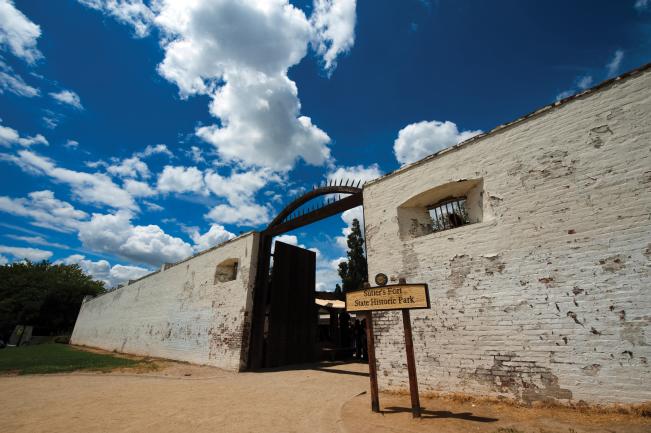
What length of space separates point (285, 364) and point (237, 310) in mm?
2336

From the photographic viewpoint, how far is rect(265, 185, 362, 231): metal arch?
7.45 metres

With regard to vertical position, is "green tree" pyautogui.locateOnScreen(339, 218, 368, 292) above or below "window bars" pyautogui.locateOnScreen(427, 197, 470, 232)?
above

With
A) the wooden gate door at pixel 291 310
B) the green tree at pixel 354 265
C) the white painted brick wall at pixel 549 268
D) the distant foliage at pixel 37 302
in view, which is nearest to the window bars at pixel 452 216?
the white painted brick wall at pixel 549 268

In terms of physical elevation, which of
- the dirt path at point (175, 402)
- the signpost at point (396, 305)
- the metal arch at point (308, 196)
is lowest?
the dirt path at point (175, 402)

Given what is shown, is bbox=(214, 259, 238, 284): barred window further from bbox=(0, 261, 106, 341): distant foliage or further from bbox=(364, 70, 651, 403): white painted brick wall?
bbox=(0, 261, 106, 341): distant foliage

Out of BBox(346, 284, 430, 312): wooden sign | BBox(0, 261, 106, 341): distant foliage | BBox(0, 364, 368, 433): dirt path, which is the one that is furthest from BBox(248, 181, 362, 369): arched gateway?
BBox(0, 261, 106, 341): distant foliage

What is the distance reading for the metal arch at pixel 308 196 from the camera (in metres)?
7.45

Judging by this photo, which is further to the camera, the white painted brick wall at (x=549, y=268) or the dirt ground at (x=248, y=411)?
the white painted brick wall at (x=549, y=268)

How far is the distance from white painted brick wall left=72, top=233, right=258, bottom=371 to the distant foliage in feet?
54.8

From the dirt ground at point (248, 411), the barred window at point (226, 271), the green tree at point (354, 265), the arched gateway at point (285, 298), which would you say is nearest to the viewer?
the dirt ground at point (248, 411)

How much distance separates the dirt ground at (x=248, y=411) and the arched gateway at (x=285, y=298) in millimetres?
2555

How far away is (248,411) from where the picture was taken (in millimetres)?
4152

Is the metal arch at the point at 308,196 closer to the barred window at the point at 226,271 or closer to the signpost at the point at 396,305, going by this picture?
the barred window at the point at 226,271

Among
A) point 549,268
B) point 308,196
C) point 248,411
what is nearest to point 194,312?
point 308,196
